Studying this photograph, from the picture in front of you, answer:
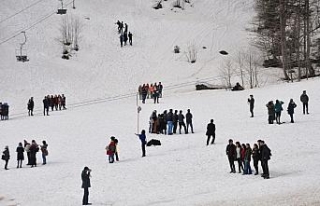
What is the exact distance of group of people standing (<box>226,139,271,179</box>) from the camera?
2320 centimetres

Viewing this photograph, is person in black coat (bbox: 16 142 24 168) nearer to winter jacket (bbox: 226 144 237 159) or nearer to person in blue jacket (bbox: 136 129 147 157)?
person in blue jacket (bbox: 136 129 147 157)

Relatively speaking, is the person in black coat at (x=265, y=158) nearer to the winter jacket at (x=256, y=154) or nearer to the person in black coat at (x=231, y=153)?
the winter jacket at (x=256, y=154)

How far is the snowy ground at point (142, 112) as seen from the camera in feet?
75.8

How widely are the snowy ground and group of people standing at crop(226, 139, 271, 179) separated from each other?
0.45 m

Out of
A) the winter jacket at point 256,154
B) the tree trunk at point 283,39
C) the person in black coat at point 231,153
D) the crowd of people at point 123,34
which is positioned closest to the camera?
the winter jacket at point 256,154

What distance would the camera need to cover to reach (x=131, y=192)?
2316 centimetres

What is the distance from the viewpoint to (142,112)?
41594 mm

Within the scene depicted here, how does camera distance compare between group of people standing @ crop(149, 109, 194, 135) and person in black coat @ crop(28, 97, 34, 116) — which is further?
person in black coat @ crop(28, 97, 34, 116)

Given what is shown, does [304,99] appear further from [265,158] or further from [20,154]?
[20,154]

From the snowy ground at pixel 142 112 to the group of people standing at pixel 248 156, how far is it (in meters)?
0.45

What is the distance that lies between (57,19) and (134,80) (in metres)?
15.2

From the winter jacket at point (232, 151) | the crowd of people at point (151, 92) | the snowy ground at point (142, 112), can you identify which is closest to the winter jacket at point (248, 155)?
the winter jacket at point (232, 151)

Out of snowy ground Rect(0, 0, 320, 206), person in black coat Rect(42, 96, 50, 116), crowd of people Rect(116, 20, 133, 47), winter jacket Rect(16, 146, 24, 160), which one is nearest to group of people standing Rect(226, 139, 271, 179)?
snowy ground Rect(0, 0, 320, 206)

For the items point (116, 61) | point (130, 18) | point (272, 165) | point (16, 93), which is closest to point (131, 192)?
point (272, 165)
